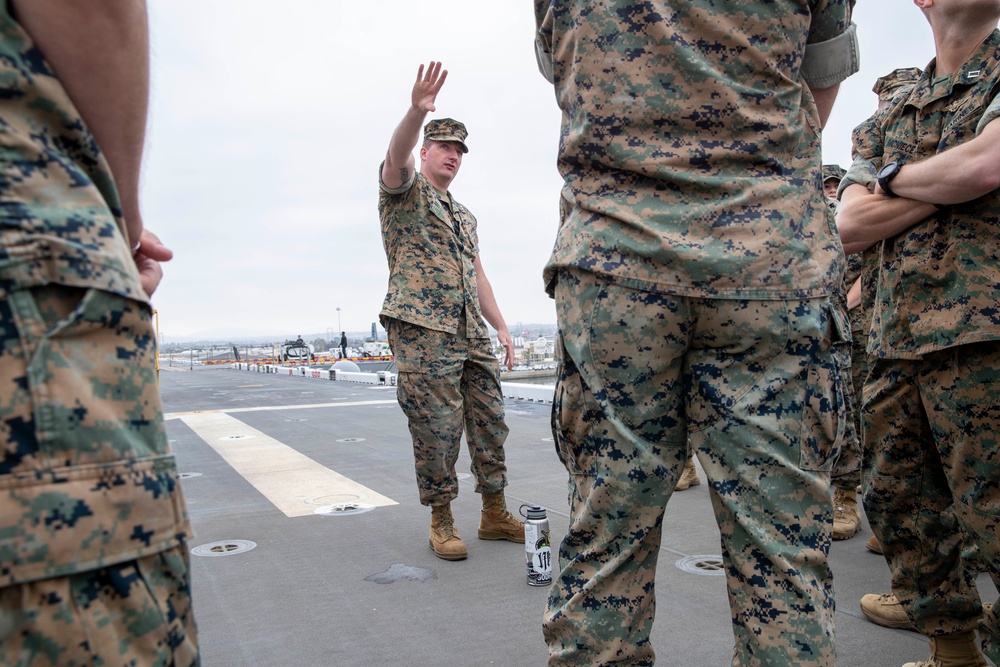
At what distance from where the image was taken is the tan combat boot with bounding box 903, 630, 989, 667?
2.19 m

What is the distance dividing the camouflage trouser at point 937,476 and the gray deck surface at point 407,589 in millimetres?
285

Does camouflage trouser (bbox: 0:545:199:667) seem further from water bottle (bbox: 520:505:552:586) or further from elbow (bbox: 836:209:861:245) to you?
water bottle (bbox: 520:505:552:586)

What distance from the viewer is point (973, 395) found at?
80.0 inches

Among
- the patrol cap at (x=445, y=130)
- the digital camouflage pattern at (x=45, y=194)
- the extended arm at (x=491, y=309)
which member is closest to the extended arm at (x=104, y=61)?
the digital camouflage pattern at (x=45, y=194)

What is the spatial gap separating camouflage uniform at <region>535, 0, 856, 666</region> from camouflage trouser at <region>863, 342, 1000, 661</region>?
702 mm

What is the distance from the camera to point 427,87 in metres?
3.07

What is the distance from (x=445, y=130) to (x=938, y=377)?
8.55 ft

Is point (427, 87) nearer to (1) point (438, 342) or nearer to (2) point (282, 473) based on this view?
(1) point (438, 342)

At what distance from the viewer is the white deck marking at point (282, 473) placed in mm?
4926

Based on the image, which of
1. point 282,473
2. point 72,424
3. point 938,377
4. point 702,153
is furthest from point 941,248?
point 282,473

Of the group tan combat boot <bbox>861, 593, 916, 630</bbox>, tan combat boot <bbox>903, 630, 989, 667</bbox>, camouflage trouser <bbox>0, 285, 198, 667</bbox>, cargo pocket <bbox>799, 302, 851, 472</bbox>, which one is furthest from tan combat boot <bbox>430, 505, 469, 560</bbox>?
camouflage trouser <bbox>0, 285, 198, 667</bbox>

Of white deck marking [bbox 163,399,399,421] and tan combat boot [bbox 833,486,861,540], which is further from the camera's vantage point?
white deck marking [bbox 163,399,399,421]

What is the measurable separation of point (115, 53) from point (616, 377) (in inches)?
41.0

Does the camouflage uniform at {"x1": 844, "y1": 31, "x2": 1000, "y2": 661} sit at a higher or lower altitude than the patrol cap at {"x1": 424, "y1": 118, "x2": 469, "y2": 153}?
Answer: lower
